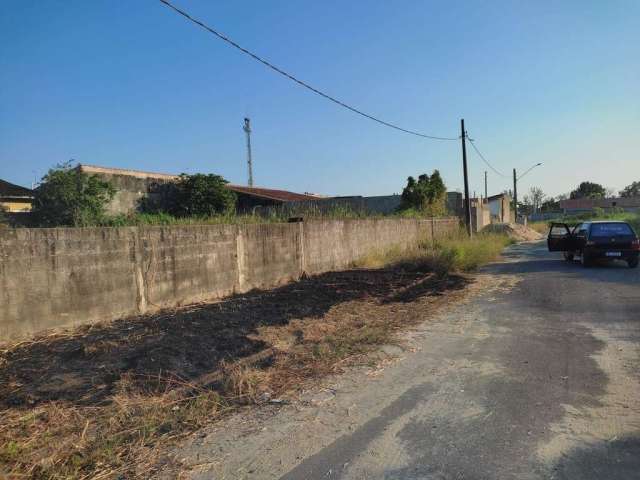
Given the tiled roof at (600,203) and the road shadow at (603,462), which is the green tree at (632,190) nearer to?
the tiled roof at (600,203)

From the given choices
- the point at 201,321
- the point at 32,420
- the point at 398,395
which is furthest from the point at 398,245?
the point at 32,420

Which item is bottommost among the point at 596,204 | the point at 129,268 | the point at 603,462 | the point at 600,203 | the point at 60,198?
the point at 603,462

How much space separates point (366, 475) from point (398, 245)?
18245mm

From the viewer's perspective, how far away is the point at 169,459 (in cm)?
348

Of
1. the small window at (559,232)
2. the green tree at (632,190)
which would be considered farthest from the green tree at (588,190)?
the small window at (559,232)

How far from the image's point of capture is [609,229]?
15.8 m

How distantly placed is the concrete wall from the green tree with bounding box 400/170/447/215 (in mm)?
19287

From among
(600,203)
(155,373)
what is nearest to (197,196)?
(155,373)

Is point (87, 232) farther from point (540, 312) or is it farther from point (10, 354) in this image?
point (540, 312)

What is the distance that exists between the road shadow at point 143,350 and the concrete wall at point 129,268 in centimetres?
37

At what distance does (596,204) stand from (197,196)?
96.6 metres

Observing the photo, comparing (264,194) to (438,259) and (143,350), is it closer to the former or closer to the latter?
(438,259)

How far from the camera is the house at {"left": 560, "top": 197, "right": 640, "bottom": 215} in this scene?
300 feet

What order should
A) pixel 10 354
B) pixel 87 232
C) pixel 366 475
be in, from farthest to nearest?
pixel 87 232 → pixel 10 354 → pixel 366 475
